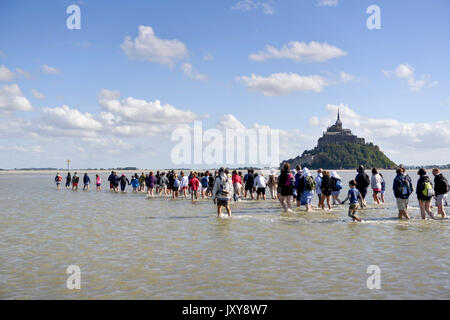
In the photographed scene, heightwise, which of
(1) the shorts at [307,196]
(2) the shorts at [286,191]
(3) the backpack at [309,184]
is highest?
(3) the backpack at [309,184]

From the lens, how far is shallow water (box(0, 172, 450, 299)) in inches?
252

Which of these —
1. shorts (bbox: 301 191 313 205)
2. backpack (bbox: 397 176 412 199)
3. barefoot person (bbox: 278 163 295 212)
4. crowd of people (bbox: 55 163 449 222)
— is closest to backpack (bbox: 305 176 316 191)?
crowd of people (bbox: 55 163 449 222)

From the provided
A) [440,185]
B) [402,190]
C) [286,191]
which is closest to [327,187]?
[286,191]

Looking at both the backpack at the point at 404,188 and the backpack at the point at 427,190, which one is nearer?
the backpack at the point at 427,190

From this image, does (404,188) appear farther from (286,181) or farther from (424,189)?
(286,181)

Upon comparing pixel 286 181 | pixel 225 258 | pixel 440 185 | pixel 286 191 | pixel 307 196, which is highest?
pixel 286 181

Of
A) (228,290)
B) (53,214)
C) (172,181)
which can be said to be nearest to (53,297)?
(228,290)

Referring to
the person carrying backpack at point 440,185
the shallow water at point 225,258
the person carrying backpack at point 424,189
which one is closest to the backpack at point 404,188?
the person carrying backpack at point 424,189

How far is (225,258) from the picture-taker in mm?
8578

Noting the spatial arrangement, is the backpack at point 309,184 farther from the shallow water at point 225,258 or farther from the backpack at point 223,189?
the backpack at point 223,189

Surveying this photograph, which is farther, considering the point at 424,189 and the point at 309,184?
the point at 309,184

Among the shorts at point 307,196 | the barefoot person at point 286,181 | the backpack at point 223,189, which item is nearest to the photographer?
the backpack at point 223,189

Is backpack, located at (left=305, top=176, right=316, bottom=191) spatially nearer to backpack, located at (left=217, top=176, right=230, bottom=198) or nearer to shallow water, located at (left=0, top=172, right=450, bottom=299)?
shallow water, located at (left=0, top=172, right=450, bottom=299)

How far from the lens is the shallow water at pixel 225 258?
Answer: 640cm
